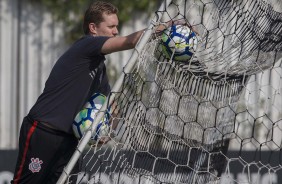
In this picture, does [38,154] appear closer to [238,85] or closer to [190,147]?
[190,147]

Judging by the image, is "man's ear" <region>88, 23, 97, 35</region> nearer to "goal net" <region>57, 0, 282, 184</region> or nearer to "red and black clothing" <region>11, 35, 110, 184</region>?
"red and black clothing" <region>11, 35, 110, 184</region>

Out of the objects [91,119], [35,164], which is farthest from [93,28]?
[35,164]

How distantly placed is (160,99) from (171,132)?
268 millimetres

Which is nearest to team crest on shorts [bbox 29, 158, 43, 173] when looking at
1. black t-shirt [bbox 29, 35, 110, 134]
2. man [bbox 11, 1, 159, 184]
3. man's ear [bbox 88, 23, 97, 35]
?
man [bbox 11, 1, 159, 184]

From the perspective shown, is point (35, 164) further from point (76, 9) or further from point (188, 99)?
point (76, 9)

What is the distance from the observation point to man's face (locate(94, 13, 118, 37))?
198 inches

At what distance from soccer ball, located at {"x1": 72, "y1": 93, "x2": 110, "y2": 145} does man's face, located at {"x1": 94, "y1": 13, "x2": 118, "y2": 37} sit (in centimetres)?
44

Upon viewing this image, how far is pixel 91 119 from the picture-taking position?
15.3 feet

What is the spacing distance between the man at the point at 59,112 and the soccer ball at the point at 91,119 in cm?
10

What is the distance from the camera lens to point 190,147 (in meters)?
4.81

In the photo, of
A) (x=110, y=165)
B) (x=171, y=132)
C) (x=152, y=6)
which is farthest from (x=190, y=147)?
(x=152, y=6)

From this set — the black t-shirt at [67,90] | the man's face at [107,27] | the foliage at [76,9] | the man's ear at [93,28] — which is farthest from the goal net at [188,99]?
the foliage at [76,9]

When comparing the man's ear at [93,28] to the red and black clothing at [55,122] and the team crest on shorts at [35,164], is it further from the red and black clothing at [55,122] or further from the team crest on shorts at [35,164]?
the team crest on shorts at [35,164]

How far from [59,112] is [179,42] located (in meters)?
1.04
